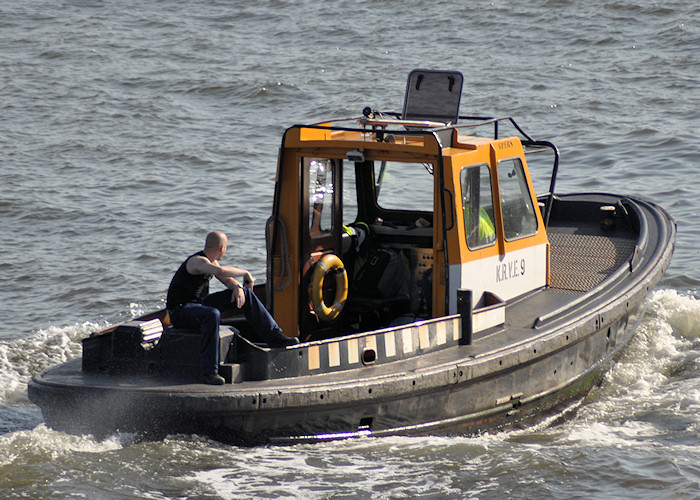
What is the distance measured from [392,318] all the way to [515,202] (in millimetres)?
1352

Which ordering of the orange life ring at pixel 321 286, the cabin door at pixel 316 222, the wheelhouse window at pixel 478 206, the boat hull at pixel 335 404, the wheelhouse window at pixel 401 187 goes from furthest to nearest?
the wheelhouse window at pixel 401 187 < the cabin door at pixel 316 222 < the orange life ring at pixel 321 286 < the wheelhouse window at pixel 478 206 < the boat hull at pixel 335 404

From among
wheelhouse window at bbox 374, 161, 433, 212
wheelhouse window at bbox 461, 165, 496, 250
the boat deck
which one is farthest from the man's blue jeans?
the boat deck

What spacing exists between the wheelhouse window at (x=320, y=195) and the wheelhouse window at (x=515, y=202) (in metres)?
1.32

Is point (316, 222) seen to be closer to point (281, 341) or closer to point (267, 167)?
point (281, 341)

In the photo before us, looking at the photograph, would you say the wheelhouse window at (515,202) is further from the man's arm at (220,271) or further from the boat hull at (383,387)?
the man's arm at (220,271)

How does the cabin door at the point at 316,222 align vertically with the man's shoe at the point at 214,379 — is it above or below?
above

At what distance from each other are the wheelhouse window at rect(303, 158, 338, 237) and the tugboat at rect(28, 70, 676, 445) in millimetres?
13

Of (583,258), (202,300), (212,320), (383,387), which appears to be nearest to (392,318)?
(383,387)

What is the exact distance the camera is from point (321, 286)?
772 centimetres

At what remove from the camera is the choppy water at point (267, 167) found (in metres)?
6.45

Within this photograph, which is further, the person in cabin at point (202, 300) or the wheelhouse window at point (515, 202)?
the wheelhouse window at point (515, 202)

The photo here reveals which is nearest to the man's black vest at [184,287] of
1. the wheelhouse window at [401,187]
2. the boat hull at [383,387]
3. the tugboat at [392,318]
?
the tugboat at [392,318]

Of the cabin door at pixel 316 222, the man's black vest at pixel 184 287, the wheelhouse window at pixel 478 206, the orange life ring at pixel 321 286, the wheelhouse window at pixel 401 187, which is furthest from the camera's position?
the wheelhouse window at pixel 401 187

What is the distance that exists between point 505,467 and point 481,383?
0.65m
